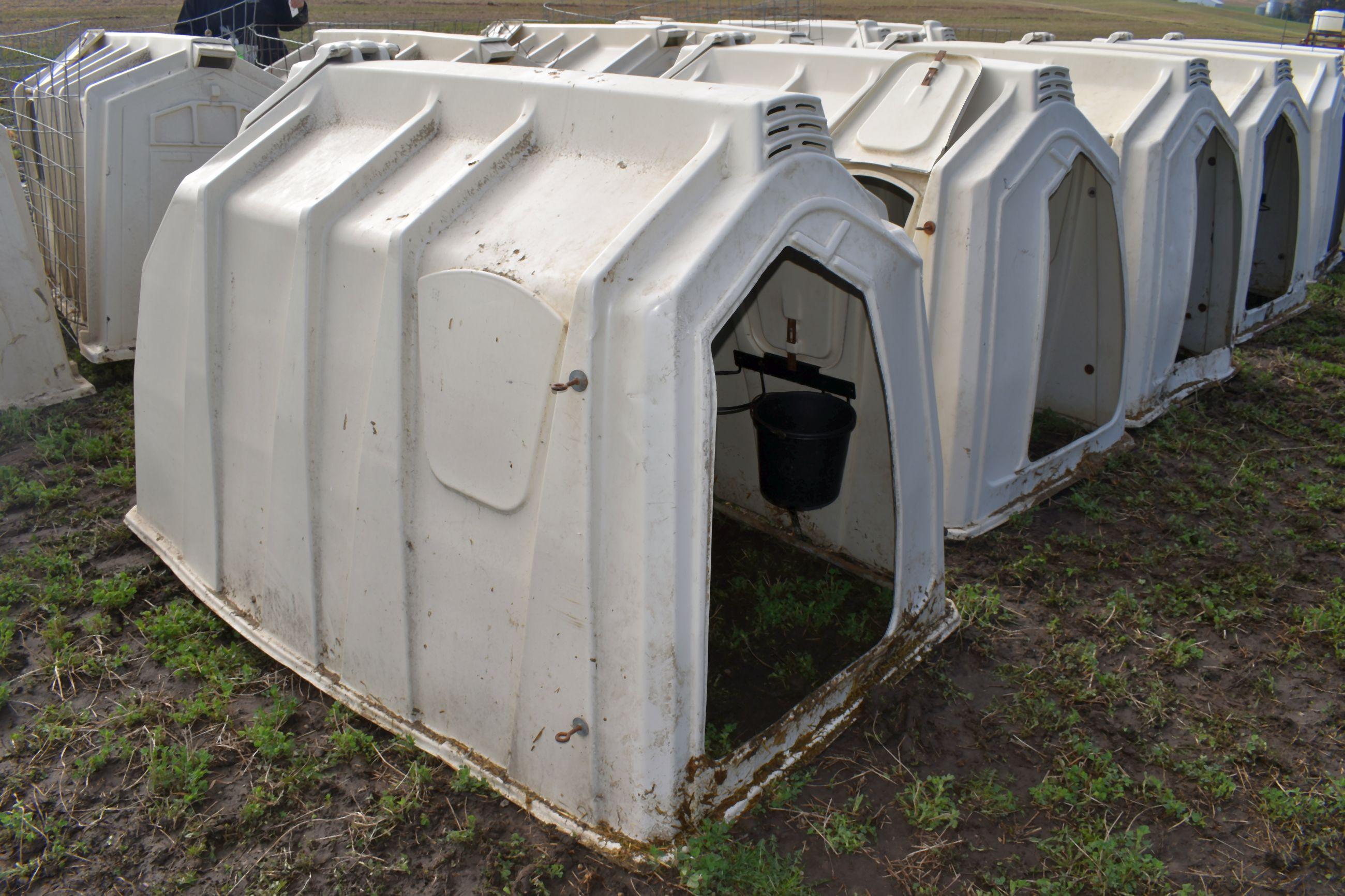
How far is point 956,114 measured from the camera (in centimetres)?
426

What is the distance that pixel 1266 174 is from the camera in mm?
7297

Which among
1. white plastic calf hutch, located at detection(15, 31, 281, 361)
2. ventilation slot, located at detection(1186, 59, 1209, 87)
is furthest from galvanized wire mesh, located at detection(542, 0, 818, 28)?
ventilation slot, located at detection(1186, 59, 1209, 87)

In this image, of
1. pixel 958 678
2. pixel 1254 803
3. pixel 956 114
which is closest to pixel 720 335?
pixel 956 114

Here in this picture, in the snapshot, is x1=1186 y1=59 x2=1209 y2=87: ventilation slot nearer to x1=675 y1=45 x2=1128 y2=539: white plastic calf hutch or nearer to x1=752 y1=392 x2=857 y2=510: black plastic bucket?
x1=675 y1=45 x2=1128 y2=539: white plastic calf hutch

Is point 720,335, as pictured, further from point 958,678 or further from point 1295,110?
point 1295,110

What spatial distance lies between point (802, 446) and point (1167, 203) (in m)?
2.94

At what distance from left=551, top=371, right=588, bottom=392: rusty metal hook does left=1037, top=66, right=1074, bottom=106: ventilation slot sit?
277cm

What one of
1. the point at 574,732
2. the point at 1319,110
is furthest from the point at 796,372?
the point at 1319,110

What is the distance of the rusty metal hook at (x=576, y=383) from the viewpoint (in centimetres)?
241

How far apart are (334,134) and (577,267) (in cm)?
167

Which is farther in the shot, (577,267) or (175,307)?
(175,307)

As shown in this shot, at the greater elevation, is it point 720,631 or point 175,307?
point 175,307

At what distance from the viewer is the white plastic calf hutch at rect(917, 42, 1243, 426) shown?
508cm

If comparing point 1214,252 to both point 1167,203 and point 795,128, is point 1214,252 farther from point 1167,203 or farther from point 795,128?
point 795,128
